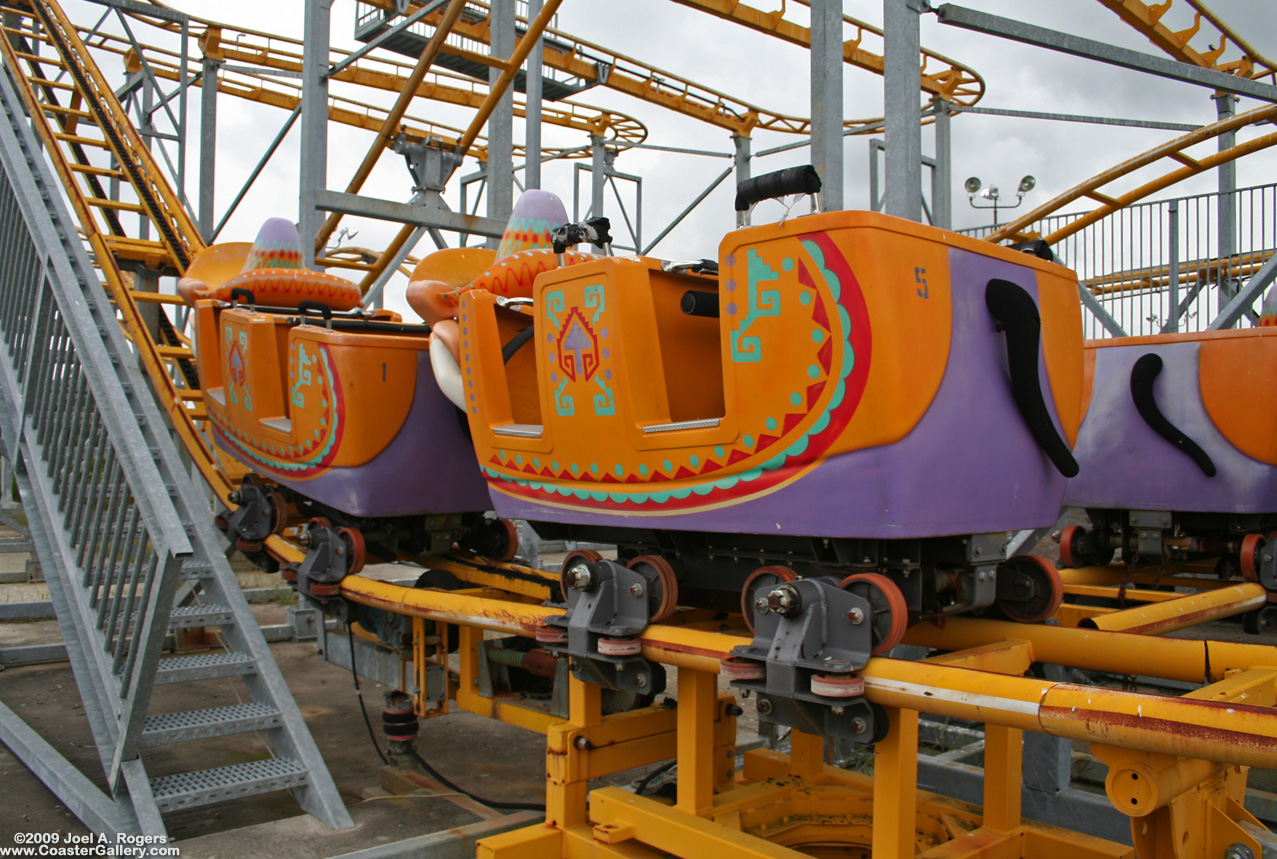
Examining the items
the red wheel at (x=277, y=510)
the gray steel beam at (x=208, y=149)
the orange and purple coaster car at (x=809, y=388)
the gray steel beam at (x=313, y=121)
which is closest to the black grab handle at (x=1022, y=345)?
the orange and purple coaster car at (x=809, y=388)

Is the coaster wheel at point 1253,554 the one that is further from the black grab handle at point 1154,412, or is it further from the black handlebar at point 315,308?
the black handlebar at point 315,308

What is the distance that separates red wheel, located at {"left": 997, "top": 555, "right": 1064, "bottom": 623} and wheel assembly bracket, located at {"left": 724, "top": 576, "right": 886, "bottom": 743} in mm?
748

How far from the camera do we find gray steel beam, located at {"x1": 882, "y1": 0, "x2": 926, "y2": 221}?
3088 mm

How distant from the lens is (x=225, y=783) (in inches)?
126

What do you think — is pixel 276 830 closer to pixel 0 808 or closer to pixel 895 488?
pixel 0 808

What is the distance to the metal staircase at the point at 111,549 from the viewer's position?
10.5 ft

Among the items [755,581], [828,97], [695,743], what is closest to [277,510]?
[695,743]

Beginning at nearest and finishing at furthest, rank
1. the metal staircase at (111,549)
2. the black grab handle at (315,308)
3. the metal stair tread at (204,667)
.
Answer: the metal staircase at (111,549) → the metal stair tread at (204,667) → the black grab handle at (315,308)

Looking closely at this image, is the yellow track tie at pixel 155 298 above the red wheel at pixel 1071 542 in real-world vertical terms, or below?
above

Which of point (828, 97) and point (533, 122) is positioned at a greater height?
point (533, 122)

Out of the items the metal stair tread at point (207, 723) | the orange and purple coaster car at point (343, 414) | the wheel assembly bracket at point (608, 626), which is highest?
the orange and purple coaster car at point (343, 414)

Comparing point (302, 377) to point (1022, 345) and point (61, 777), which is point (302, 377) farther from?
point (1022, 345)

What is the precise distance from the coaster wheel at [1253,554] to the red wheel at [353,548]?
3.36 m

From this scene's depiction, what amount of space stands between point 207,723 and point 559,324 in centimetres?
184
